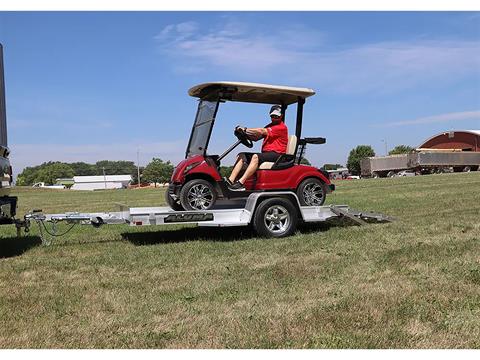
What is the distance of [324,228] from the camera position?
912 centimetres

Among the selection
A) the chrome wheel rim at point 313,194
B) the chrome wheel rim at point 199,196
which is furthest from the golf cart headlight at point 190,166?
the chrome wheel rim at point 313,194

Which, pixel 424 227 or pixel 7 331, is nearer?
pixel 7 331

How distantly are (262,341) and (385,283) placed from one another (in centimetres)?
191

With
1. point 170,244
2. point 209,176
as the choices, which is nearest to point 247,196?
point 209,176

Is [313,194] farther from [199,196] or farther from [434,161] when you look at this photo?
[434,161]

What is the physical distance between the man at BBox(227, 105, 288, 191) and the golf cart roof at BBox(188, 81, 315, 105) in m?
0.33

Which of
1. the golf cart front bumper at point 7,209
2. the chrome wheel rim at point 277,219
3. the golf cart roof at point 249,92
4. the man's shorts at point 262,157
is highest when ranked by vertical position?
the golf cart roof at point 249,92

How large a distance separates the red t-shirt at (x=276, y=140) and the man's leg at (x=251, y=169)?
324mm

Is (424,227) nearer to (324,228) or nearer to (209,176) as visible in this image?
(324,228)

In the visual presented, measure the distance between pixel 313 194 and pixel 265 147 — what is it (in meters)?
1.16

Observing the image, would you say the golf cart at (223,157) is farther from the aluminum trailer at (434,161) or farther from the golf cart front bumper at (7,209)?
the aluminum trailer at (434,161)

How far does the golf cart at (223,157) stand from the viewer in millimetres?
8219

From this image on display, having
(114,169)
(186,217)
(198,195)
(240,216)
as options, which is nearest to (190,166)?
(198,195)

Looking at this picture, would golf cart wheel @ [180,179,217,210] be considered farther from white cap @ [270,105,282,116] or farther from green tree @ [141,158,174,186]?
green tree @ [141,158,174,186]
